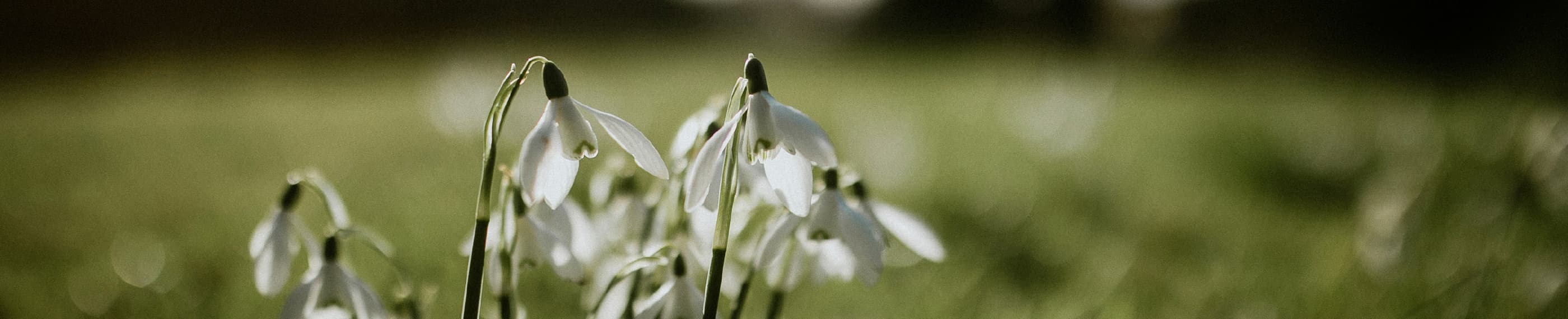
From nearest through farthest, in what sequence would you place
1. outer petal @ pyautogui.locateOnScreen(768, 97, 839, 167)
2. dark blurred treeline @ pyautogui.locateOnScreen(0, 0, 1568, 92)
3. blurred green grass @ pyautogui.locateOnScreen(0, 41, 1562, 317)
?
1. outer petal @ pyautogui.locateOnScreen(768, 97, 839, 167)
2. blurred green grass @ pyautogui.locateOnScreen(0, 41, 1562, 317)
3. dark blurred treeline @ pyautogui.locateOnScreen(0, 0, 1568, 92)

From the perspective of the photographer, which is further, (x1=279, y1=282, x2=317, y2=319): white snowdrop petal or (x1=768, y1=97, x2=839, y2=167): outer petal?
(x1=279, y1=282, x2=317, y2=319): white snowdrop petal

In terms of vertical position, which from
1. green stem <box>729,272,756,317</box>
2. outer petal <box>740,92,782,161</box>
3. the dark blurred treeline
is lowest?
the dark blurred treeline

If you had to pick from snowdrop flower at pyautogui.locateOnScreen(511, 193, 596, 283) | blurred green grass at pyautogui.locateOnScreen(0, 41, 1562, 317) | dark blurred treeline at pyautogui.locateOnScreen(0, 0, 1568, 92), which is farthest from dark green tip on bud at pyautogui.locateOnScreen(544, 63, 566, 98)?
dark blurred treeline at pyautogui.locateOnScreen(0, 0, 1568, 92)

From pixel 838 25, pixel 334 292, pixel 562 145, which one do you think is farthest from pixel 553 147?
pixel 838 25

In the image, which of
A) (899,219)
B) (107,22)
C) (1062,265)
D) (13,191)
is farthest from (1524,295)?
(107,22)

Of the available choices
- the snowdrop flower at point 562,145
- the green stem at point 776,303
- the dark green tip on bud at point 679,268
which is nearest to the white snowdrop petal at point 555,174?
the snowdrop flower at point 562,145

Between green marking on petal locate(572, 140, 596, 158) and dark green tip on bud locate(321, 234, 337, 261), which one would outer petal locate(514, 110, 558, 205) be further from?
dark green tip on bud locate(321, 234, 337, 261)

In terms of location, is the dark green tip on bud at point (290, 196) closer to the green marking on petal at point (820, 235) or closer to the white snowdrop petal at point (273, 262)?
the white snowdrop petal at point (273, 262)
